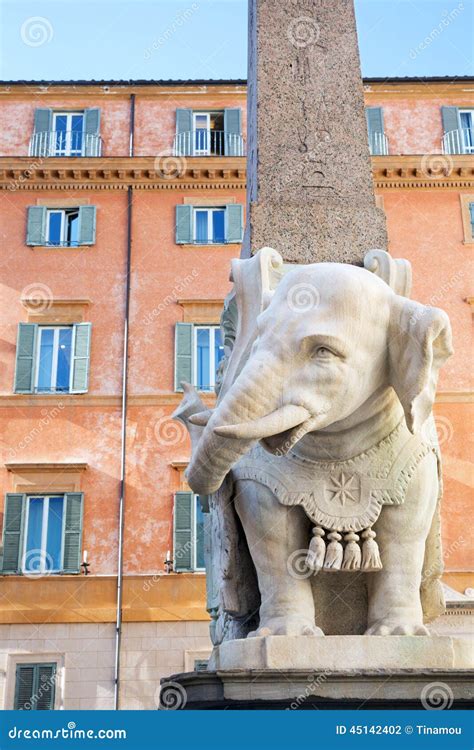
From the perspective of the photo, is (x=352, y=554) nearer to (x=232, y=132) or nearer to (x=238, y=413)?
(x=238, y=413)

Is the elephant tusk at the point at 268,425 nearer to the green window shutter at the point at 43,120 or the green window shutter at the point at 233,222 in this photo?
the green window shutter at the point at 233,222

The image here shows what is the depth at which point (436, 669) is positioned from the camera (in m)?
2.95

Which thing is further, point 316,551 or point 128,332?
point 128,332

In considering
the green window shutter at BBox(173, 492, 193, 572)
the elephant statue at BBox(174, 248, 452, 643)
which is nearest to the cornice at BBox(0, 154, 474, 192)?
the green window shutter at BBox(173, 492, 193, 572)

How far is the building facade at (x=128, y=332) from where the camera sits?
18.0 m

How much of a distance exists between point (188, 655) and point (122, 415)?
4671 millimetres

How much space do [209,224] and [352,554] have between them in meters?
18.6

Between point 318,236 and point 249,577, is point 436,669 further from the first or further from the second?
point 318,236

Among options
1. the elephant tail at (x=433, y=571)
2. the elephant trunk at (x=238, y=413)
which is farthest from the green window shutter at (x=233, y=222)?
the elephant trunk at (x=238, y=413)

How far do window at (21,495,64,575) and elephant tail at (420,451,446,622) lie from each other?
15290mm

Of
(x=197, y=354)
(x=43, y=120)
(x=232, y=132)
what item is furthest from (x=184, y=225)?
(x=43, y=120)

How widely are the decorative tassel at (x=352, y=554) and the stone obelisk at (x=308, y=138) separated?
49.4 inches

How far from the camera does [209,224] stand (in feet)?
70.6

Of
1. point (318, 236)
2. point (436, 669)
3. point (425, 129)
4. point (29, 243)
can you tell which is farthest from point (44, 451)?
point (436, 669)
